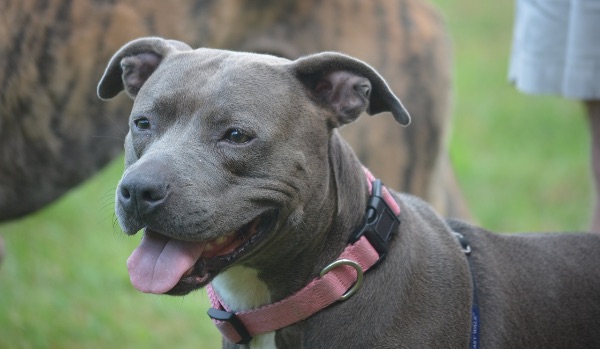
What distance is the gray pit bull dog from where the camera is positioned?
11.1 ft

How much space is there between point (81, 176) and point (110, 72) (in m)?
1.58

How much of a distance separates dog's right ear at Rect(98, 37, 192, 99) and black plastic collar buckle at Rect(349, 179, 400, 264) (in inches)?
39.0

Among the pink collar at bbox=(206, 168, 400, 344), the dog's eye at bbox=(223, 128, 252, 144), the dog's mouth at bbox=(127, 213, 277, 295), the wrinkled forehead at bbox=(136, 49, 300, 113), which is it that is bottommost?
the pink collar at bbox=(206, 168, 400, 344)

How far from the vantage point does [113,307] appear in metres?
6.59

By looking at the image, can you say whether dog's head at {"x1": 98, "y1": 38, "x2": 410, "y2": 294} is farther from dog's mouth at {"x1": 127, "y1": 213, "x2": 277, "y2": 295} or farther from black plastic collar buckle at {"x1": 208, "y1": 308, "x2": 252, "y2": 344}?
black plastic collar buckle at {"x1": 208, "y1": 308, "x2": 252, "y2": 344}

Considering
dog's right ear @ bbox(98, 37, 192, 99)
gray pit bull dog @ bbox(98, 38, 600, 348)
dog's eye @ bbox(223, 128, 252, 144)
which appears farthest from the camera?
dog's right ear @ bbox(98, 37, 192, 99)

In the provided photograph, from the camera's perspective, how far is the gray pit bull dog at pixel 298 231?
3379mm

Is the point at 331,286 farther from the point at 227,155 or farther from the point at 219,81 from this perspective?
the point at 219,81

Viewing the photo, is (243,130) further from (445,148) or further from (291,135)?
(445,148)

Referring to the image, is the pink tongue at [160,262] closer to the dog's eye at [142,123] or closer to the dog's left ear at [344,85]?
the dog's eye at [142,123]

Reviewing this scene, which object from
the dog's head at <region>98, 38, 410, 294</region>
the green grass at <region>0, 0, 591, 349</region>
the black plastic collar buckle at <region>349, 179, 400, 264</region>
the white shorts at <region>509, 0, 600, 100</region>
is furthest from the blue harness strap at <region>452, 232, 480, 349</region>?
the green grass at <region>0, 0, 591, 349</region>

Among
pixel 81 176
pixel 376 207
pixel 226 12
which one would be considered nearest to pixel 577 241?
pixel 376 207

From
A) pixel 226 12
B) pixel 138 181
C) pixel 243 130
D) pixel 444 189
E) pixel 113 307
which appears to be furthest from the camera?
pixel 113 307

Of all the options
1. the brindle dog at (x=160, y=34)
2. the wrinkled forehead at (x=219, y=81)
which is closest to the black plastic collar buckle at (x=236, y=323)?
the wrinkled forehead at (x=219, y=81)
